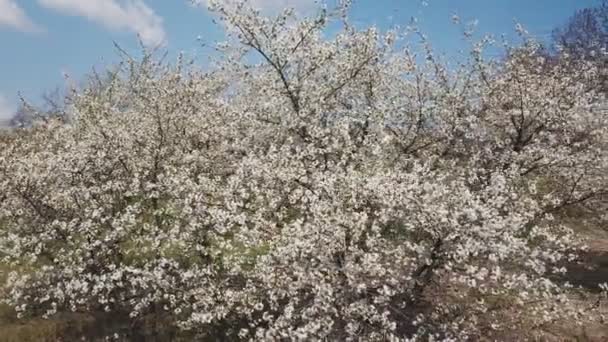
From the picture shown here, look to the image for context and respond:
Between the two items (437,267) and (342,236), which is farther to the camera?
(437,267)

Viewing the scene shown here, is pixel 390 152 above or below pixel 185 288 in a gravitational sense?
above

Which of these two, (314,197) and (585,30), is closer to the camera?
(314,197)

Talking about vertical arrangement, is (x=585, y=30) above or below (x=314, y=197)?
above

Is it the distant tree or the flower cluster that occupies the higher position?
the distant tree

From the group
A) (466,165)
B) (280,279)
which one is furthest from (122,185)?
(466,165)

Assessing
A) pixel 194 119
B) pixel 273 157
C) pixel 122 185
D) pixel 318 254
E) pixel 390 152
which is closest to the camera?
pixel 318 254

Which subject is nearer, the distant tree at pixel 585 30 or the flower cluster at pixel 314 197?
the flower cluster at pixel 314 197

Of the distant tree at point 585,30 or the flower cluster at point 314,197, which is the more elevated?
the distant tree at point 585,30

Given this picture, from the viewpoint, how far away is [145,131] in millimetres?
18812

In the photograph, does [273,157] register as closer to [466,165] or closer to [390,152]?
[390,152]

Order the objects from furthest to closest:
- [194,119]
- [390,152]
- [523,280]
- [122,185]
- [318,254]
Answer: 1. [194,119]
2. [390,152]
3. [122,185]
4. [318,254]
5. [523,280]

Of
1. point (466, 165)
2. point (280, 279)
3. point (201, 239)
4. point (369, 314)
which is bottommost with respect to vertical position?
point (369, 314)

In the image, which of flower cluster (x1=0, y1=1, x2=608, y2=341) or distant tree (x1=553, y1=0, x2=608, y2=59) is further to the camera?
distant tree (x1=553, y1=0, x2=608, y2=59)

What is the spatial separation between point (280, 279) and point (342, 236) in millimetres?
1591
